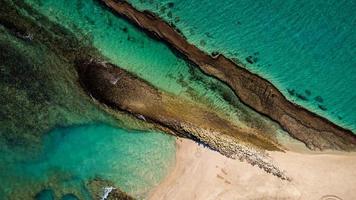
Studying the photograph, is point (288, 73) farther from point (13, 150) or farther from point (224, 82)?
point (13, 150)

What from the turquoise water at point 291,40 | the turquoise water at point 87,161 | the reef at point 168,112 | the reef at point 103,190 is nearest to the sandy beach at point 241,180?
the reef at point 168,112

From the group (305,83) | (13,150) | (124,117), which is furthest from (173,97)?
(13,150)

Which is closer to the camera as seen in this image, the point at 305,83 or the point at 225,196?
the point at 225,196

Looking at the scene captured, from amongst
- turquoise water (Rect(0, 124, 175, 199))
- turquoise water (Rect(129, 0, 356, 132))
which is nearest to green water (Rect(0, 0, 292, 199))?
turquoise water (Rect(0, 124, 175, 199))

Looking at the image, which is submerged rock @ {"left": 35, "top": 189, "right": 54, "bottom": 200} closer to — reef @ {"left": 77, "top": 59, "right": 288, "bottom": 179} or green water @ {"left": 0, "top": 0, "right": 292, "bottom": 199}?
green water @ {"left": 0, "top": 0, "right": 292, "bottom": 199}

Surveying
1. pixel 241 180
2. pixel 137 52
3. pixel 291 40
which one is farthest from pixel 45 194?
pixel 291 40
